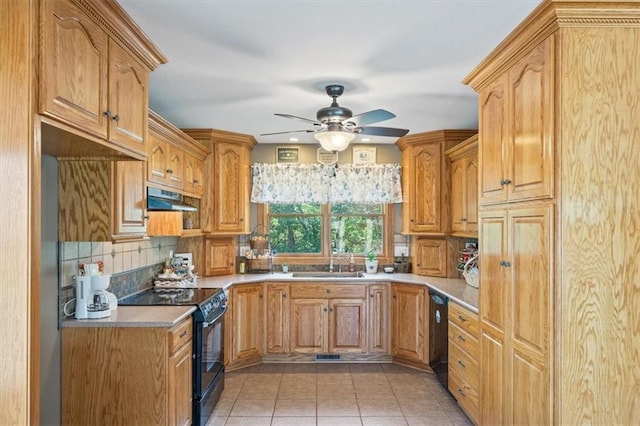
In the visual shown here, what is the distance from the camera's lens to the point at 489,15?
7.01 ft

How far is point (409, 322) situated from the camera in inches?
175

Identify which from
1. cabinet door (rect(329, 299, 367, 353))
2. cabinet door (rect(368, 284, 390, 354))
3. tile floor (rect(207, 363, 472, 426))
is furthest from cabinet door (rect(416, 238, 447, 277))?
tile floor (rect(207, 363, 472, 426))

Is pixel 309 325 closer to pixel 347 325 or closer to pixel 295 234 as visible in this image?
pixel 347 325

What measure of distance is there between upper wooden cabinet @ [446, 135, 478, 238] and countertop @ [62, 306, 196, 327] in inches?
106

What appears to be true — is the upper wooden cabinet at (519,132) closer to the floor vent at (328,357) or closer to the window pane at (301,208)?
the floor vent at (328,357)

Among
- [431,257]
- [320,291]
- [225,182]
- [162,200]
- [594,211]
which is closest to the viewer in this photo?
[594,211]

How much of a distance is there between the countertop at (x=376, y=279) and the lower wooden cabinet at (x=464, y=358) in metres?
0.28

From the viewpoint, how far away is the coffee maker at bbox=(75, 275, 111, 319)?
8.25 ft

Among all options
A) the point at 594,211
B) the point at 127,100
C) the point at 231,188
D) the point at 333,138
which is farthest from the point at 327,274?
the point at 594,211

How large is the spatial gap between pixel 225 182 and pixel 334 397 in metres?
2.46

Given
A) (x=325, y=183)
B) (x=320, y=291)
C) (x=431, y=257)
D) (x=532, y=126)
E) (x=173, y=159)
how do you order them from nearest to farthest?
(x=532, y=126) → (x=173, y=159) → (x=320, y=291) → (x=431, y=257) → (x=325, y=183)

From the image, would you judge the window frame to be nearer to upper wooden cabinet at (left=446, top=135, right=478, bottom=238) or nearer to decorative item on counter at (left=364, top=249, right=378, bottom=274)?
decorative item on counter at (left=364, top=249, right=378, bottom=274)

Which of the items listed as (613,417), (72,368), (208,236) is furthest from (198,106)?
(613,417)

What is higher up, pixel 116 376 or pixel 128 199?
pixel 128 199
